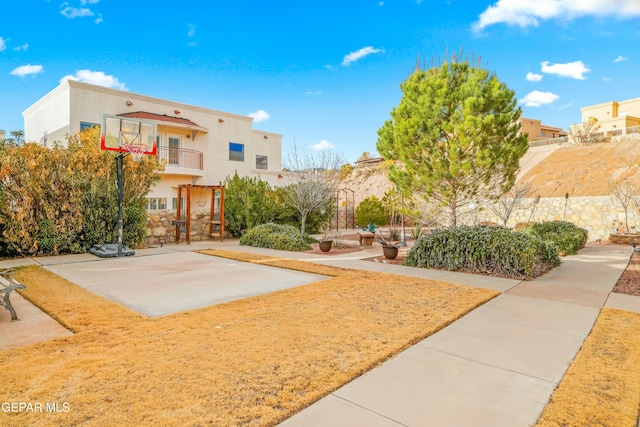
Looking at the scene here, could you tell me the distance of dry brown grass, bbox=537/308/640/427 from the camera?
8.04 ft

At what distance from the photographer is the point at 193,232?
1412 centimetres

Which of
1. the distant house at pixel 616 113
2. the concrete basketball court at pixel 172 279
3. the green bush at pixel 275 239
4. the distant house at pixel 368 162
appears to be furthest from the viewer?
the distant house at pixel 368 162

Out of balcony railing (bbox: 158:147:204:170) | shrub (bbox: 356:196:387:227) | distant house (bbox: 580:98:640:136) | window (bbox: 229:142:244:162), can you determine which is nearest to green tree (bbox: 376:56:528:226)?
shrub (bbox: 356:196:387:227)

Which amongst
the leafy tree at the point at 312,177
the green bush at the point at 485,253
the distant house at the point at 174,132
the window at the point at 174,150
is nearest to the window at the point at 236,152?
the distant house at the point at 174,132

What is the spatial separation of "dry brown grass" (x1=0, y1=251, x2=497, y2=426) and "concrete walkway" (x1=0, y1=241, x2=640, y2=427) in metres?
0.19

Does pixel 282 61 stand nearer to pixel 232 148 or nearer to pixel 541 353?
pixel 232 148

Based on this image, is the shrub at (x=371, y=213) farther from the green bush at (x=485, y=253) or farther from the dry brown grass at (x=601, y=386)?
the dry brown grass at (x=601, y=386)

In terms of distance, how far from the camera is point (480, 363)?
3350 mm

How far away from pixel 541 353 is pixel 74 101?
19.0m

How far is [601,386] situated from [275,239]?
32.7 ft

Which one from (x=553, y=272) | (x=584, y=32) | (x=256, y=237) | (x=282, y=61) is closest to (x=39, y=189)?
(x=256, y=237)

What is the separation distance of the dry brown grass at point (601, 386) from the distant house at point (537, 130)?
4347 cm

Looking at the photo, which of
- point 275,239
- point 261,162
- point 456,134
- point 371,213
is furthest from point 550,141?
point 275,239

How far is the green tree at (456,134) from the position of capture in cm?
876
